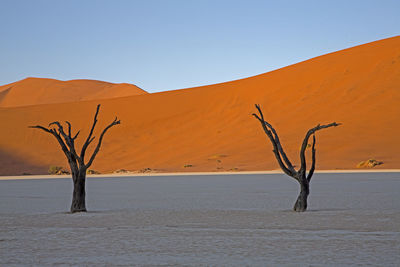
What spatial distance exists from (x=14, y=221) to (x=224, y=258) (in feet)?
17.7

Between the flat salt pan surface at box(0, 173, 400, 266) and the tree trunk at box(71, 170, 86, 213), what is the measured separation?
0.38 m

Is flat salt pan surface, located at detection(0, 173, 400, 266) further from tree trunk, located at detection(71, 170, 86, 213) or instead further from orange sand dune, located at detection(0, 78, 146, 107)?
orange sand dune, located at detection(0, 78, 146, 107)

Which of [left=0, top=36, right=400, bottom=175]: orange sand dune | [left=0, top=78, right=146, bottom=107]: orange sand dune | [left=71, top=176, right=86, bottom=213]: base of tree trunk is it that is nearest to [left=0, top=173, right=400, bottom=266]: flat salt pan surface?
[left=71, top=176, right=86, bottom=213]: base of tree trunk

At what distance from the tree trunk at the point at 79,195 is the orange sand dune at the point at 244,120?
25.7 m

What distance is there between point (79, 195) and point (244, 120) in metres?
41.1

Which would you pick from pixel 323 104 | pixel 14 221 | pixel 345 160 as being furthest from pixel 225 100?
pixel 14 221

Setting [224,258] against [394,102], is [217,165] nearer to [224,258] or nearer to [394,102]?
[394,102]

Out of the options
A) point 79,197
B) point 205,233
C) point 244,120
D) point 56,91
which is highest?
point 56,91

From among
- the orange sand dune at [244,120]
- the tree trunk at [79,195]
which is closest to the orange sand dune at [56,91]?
the orange sand dune at [244,120]

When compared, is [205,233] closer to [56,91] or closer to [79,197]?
[79,197]

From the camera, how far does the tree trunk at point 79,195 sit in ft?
41.1

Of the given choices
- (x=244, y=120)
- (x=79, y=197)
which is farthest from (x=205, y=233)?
(x=244, y=120)

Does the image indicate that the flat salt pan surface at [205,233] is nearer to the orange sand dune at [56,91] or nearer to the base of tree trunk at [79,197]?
the base of tree trunk at [79,197]

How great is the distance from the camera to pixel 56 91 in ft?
358
